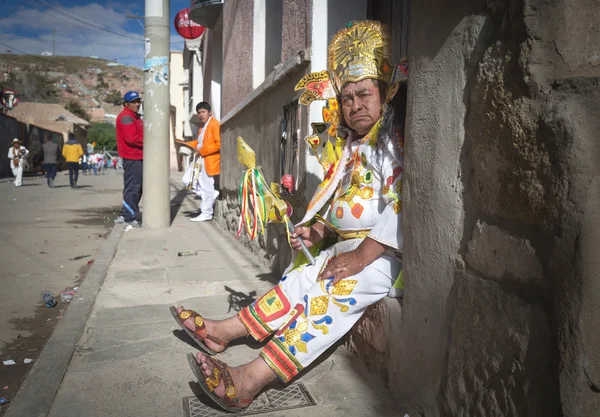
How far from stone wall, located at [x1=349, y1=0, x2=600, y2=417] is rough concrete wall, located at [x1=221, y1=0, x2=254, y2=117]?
14.2 feet

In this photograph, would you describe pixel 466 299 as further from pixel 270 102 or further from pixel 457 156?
pixel 270 102

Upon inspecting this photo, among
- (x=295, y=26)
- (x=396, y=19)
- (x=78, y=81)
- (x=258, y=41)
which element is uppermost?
(x=78, y=81)

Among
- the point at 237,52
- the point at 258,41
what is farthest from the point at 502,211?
the point at 237,52

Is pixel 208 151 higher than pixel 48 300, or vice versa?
pixel 208 151

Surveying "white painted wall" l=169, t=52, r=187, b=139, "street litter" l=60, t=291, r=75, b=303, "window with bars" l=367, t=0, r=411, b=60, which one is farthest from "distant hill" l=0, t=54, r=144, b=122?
"window with bars" l=367, t=0, r=411, b=60

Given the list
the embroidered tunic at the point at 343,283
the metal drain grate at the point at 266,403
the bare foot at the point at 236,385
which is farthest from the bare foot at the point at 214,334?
the bare foot at the point at 236,385

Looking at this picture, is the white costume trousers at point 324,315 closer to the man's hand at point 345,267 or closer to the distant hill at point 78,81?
the man's hand at point 345,267

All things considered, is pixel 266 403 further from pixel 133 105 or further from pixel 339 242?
pixel 133 105

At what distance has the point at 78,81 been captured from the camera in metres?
114

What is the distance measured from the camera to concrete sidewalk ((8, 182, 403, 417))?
2.17 metres

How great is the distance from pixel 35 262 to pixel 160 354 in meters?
3.48

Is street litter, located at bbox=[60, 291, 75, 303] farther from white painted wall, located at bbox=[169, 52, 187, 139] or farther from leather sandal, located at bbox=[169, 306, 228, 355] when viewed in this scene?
white painted wall, located at bbox=[169, 52, 187, 139]

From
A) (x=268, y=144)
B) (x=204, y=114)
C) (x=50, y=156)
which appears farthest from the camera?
(x=50, y=156)

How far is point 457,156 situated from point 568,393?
0.80 metres
